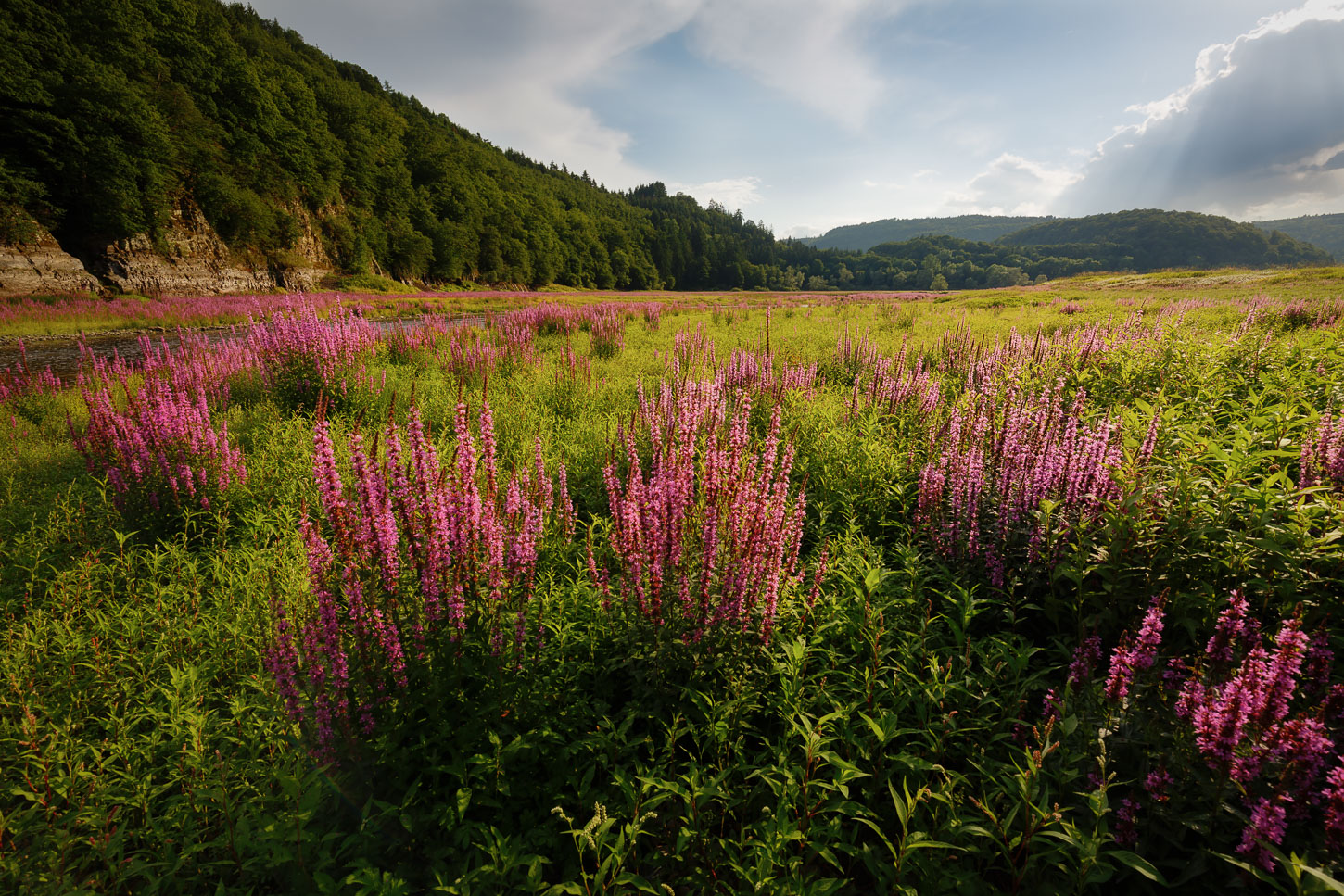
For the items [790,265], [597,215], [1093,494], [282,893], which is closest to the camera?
[282,893]

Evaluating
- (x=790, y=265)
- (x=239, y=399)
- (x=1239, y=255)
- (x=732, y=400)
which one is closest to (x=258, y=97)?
(x=239, y=399)

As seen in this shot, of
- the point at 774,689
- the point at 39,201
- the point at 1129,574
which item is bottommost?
the point at 774,689

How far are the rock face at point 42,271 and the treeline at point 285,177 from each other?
1042 millimetres

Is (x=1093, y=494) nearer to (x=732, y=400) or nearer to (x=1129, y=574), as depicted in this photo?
(x=1129, y=574)

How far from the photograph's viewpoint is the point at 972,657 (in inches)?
144

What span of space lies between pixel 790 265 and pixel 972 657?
549 feet

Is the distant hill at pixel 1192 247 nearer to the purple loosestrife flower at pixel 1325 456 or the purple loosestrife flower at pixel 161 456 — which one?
the purple loosestrife flower at pixel 1325 456

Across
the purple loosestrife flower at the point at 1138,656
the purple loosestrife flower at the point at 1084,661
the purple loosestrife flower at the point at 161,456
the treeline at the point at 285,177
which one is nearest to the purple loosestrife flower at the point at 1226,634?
the purple loosestrife flower at the point at 1138,656

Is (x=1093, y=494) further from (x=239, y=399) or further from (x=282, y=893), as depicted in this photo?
(x=239, y=399)

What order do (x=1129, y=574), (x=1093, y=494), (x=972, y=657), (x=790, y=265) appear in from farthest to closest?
(x=790, y=265) < (x=1093, y=494) < (x=972, y=657) < (x=1129, y=574)

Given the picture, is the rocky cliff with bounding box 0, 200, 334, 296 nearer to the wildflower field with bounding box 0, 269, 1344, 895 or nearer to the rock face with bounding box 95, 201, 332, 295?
the rock face with bounding box 95, 201, 332, 295

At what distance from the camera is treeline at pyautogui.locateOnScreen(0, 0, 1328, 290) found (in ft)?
110

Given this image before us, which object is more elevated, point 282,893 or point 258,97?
point 258,97

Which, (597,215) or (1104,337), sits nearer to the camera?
(1104,337)
